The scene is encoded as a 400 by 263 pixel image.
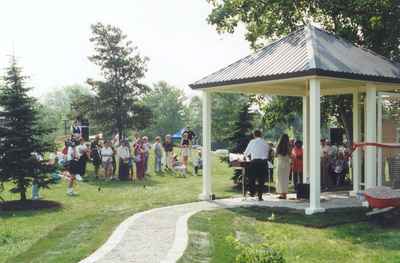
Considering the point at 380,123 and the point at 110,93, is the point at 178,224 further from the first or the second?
the point at 110,93

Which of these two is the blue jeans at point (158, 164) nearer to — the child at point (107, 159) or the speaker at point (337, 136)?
the child at point (107, 159)

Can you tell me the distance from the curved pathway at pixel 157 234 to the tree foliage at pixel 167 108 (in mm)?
64294

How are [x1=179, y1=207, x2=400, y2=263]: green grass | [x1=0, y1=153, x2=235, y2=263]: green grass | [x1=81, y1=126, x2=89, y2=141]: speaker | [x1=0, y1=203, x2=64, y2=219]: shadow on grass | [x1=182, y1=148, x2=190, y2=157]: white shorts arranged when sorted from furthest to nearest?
[x1=81, y1=126, x2=89, y2=141]: speaker
[x1=182, y1=148, x2=190, y2=157]: white shorts
[x1=0, y1=203, x2=64, y2=219]: shadow on grass
[x1=0, y1=153, x2=235, y2=263]: green grass
[x1=179, y1=207, x2=400, y2=263]: green grass

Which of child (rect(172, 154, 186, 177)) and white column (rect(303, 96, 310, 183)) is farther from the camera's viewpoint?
child (rect(172, 154, 186, 177))

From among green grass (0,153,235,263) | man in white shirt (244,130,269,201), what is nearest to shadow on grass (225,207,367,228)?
man in white shirt (244,130,269,201)

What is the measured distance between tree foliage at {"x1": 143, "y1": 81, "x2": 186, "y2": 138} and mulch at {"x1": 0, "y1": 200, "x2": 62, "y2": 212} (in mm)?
62450

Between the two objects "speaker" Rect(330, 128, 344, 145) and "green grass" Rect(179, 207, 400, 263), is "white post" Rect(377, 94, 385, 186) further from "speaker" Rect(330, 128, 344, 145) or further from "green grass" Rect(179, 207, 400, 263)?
"speaker" Rect(330, 128, 344, 145)

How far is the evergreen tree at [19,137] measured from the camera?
13930 mm

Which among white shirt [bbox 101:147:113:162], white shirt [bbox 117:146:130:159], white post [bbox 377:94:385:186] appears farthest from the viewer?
white shirt [bbox 117:146:130:159]

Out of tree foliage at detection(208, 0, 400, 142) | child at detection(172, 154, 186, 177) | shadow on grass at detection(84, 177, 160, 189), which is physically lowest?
shadow on grass at detection(84, 177, 160, 189)

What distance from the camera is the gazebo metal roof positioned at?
37.9 feet

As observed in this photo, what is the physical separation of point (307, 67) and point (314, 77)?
27 cm

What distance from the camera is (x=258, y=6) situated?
19.5m

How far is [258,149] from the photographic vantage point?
13.1 m
